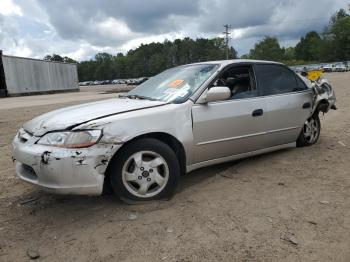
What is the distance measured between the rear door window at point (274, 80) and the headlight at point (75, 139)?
2499 millimetres

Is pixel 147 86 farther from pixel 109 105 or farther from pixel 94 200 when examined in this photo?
pixel 94 200

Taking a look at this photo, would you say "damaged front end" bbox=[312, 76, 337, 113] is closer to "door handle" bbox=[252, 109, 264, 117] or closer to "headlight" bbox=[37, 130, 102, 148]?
"door handle" bbox=[252, 109, 264, 117]

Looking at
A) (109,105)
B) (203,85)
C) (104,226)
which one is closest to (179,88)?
(203,85)

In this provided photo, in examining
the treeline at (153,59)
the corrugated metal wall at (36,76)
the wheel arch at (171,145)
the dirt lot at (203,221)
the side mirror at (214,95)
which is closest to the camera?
the dirt lot at (203,221)

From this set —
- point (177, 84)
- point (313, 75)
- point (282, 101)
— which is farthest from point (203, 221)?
point (313, 75)

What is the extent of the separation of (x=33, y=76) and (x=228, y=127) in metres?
39.2

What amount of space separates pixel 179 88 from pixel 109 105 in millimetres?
870

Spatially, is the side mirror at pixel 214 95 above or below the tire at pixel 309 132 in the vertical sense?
above

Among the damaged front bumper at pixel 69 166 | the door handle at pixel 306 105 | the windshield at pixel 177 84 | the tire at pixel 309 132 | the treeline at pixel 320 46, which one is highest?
the treeline at pixel 320 46

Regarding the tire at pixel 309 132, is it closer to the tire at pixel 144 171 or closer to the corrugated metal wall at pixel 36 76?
the tire at pixel 144 171

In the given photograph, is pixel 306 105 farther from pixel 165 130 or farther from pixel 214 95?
pixel 165 130

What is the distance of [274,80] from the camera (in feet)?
18.1

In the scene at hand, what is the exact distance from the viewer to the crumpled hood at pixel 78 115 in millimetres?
3842

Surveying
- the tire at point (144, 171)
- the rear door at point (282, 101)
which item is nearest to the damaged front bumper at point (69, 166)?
the tire at point (144, 171)
